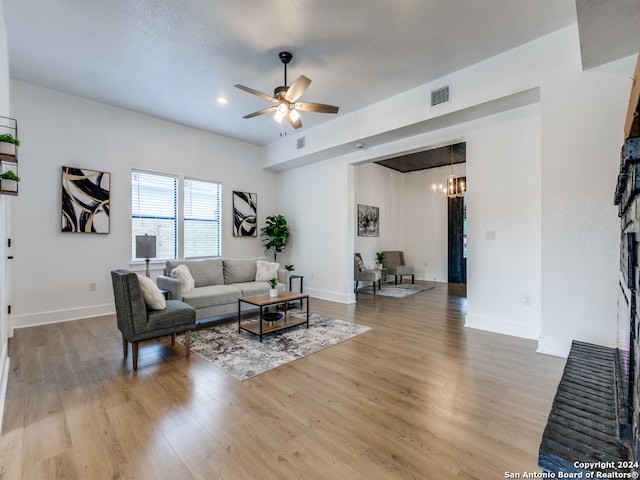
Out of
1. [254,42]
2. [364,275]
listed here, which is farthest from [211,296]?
[364,275]

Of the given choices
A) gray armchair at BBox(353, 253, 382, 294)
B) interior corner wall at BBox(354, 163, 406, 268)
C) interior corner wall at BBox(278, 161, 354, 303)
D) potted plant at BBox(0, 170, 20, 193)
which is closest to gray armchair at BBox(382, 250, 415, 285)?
interior corner wall at BBox(354, 163, 406, 268)

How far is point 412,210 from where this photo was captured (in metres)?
9.08

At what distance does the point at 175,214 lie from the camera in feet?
18.7

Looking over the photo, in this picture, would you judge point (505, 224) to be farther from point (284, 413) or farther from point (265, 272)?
point (265, 272)

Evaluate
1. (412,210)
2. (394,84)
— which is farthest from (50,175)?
(412,210)

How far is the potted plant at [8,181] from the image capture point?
2083 mm

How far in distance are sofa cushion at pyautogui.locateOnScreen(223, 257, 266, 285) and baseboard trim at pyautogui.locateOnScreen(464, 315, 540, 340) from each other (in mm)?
3556

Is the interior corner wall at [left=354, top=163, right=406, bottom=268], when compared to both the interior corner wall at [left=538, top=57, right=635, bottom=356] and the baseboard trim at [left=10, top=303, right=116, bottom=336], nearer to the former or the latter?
the interior corner wall at [left=538, top=57, right=635, bottom=356]

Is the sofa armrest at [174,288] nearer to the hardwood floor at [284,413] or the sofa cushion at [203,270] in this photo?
the sofa cushion at [203,270]

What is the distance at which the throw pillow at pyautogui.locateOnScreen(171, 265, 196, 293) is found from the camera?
4.25 meters

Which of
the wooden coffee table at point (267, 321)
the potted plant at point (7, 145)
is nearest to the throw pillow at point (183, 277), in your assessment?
the wooden coffee table at point (267, 321)

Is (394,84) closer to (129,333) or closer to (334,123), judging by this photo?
(334,123)

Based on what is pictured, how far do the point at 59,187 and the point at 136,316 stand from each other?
3135mm

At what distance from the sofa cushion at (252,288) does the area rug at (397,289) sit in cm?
282
